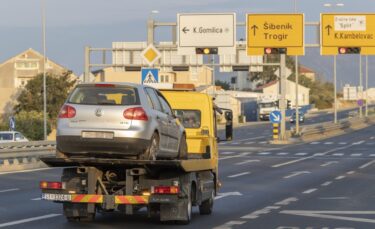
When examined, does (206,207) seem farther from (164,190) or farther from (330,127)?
(330,127)

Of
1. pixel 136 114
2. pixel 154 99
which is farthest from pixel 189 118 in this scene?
pixel 136 114

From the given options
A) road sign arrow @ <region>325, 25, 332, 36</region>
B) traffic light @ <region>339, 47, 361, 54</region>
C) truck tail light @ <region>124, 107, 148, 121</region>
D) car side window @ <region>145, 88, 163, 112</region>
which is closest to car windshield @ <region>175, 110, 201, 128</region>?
car side window @ <region>145, 88, 163, 112</region>

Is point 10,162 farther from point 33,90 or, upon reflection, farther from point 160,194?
point 33,90

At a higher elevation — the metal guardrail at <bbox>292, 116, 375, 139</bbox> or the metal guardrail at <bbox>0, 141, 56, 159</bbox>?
the metal guardrail at <bbox>0, 141, 56, 159</bbox>

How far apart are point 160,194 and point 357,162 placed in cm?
Result: 2906

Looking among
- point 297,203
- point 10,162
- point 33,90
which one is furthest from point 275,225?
point 33,90

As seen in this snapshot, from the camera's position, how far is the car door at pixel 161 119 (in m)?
15.7

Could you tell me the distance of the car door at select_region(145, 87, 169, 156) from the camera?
15742 mm

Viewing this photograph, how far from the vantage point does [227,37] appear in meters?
52.9

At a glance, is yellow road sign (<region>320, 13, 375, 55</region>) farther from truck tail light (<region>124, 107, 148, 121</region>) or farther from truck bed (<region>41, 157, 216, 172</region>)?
truck bed (<region>41, 157, 216, 172</region>)

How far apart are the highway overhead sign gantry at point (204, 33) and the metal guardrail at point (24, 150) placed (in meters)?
12.3

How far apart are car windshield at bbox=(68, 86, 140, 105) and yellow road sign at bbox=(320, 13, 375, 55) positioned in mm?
39247

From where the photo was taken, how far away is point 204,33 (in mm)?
52719

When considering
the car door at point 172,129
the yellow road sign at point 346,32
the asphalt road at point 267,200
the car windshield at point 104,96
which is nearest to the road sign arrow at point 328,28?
the yellow road sign at point 346,32
